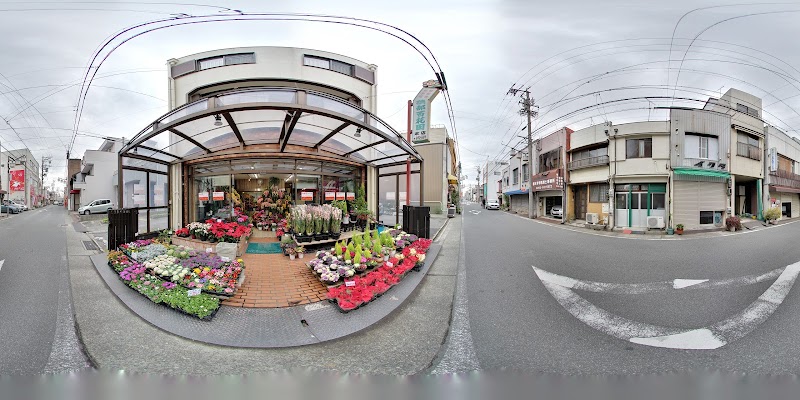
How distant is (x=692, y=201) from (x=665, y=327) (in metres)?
15.1

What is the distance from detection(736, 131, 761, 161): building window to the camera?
15149 millimetres

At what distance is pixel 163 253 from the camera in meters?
5.42

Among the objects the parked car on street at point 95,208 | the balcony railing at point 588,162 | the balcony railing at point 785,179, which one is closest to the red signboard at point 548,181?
the balcony railing at point 588,162

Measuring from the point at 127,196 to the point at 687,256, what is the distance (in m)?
13.8

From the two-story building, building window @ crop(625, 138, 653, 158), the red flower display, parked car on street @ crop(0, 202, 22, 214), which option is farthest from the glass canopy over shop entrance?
parked car on street @ crop(0, 202, 22, 214)

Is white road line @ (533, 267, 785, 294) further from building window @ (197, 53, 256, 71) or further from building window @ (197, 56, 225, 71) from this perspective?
building window @ (197, 56, 225, 71)

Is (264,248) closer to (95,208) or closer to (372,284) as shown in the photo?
(372,284)

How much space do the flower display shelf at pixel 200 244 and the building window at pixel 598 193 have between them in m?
16.9

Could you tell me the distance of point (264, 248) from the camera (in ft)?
22.9

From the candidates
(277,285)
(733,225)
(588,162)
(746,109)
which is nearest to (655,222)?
(733,225)

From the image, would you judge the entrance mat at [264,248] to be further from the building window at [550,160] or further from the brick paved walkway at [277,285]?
the building window at [550,160]

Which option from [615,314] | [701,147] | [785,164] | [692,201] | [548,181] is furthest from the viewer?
[785,164]

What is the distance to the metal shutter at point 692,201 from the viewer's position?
44.1 feet

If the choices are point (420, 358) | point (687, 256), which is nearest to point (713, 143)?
point (687, 256)
